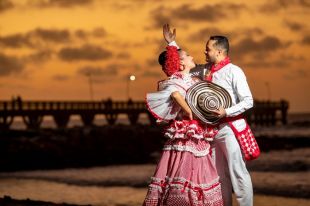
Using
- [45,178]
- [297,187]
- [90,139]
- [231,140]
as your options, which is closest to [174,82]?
[231,140]

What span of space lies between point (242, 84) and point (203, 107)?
0.47m

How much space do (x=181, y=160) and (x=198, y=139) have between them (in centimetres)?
27

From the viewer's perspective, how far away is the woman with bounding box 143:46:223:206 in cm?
614

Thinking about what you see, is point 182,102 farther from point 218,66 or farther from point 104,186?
point 104,186

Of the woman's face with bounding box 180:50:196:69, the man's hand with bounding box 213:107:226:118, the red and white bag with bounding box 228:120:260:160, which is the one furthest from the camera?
the woman's face with bounding box 180:50:196:69

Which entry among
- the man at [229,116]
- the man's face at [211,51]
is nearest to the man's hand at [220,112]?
the man at [229,116]

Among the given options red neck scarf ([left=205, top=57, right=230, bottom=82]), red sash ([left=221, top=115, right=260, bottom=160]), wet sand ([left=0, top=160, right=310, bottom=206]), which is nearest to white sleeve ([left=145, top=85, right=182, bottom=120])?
red neck scarf ([left=205, top=57, right=230, bottom=82])

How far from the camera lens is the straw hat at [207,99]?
237 inches

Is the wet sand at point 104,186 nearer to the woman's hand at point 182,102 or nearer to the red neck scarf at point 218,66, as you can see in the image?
the red neck scarf at point 218,66

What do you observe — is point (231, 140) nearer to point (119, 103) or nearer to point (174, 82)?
point (174, 82)

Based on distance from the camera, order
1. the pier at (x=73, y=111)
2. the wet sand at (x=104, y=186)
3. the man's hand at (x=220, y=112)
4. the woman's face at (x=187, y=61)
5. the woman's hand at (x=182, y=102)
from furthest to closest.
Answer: the pier at (x=73, y=111)
the wet sand at (x=104, y=186)
the woman's face at (x=187, y=61)
the woman's hand at (x=182, y=102)
the man's hand at (x=220, y=112)

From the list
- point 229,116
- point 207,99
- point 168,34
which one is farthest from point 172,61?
point 229,116

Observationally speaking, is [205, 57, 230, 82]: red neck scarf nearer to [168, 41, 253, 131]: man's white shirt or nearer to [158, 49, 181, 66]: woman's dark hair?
[168, 41, 253, 131]: man's white shirt

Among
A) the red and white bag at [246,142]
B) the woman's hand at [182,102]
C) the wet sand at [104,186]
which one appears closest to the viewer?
the woman's hand at [182,102]
